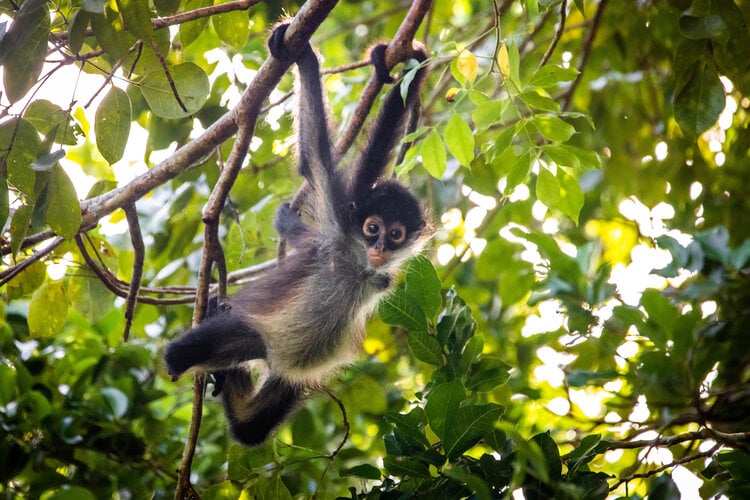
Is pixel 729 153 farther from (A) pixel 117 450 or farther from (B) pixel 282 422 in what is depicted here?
(A) pixel 117 450

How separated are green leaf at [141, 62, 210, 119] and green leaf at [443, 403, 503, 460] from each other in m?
1.64

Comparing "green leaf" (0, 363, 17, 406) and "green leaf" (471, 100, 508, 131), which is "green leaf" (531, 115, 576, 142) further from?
"green leaf" (0, 363, 17, 406)

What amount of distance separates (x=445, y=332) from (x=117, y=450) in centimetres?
284

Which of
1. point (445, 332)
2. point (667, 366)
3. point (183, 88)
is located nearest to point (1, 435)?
point (183, 88)

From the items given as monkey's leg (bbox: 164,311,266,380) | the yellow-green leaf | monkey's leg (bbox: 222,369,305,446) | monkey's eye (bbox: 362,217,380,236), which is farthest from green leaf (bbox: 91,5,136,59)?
monkey's leg (bbox: 222,369,305,446)

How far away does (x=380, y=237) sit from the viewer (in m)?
4.21

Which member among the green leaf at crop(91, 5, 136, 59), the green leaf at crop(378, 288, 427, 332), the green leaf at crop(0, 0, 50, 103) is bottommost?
the green leaf at crop(378, 288, 427, 332)

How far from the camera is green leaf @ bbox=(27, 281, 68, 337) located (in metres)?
3.73

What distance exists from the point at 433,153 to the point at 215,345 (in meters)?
1.70

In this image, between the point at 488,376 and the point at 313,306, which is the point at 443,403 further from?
the point at 313,306

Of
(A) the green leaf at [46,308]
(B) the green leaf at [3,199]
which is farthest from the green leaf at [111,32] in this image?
(A) the green leaf at [46,308]

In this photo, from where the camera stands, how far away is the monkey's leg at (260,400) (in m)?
4.33

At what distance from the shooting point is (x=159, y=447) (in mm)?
4848

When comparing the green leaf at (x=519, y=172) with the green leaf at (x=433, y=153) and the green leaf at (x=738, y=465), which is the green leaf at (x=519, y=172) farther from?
the green leaf at (x=738, y=465)
